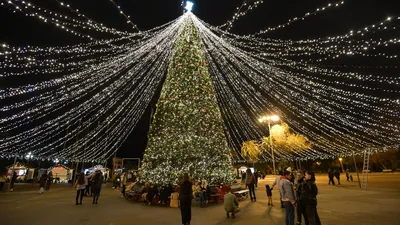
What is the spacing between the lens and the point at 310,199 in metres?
5.18

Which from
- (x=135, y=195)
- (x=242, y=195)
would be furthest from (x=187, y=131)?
(x=242, y=195)

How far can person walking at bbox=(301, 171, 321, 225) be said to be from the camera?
513 centimetres

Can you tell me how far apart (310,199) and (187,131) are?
267 inches

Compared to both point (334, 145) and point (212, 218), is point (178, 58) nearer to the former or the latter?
point (212, 218)

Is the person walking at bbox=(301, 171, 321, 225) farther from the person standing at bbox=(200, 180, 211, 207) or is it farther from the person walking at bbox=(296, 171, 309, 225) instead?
the person standing at bbox=(200, 180, 211, 207)

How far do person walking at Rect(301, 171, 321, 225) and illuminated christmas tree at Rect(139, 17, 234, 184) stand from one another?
606 cm

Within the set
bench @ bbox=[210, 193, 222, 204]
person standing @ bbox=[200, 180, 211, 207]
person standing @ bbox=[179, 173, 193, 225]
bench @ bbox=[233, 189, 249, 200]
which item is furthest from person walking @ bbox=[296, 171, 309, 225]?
bench @ bbox=[233, 189, 249, 200]

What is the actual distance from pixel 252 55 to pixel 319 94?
14.8ft

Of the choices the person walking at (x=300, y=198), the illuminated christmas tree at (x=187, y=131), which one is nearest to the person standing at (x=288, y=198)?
the person walking at (x=300, y=198)

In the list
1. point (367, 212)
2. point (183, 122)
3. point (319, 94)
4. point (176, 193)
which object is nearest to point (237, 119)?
point (319, 94)

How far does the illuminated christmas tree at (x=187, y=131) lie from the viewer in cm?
1098

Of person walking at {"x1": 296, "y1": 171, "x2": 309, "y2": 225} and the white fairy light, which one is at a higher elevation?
the white fairy light

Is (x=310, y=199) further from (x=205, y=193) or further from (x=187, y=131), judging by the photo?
(x=187, y=131)

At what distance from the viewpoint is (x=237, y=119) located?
2270cm
